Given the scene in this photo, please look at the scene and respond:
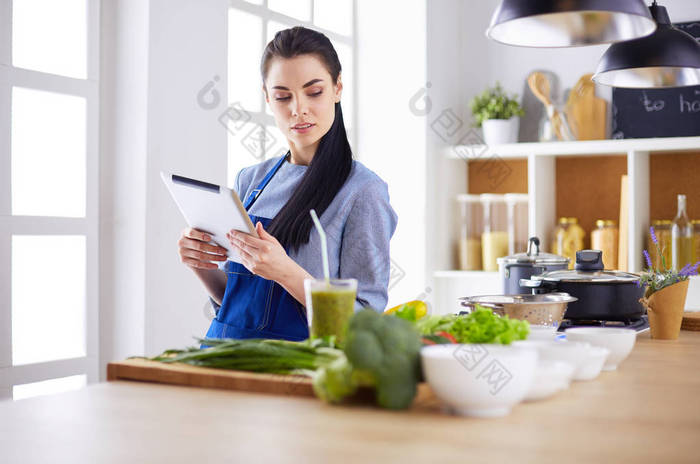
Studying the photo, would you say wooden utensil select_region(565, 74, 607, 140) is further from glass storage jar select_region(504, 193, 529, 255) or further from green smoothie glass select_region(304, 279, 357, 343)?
green smoothie glass select_region(304, 279, 357, 343)

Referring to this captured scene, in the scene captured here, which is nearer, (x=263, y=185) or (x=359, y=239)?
(x=359, y=239)

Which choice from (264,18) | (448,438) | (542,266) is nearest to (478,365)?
(448,438)

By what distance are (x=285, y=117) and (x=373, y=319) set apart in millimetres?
992

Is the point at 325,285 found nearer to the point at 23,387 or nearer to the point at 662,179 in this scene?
the point at 23,387

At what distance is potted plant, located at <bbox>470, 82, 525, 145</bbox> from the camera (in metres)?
4.42

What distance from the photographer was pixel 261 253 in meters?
1.73

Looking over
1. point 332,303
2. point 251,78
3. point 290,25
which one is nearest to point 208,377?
point 332,303

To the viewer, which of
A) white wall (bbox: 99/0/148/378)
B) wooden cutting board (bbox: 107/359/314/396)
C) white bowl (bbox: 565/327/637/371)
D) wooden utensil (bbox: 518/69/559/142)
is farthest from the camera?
wooden utensil (bbox: 518/69/559/142)

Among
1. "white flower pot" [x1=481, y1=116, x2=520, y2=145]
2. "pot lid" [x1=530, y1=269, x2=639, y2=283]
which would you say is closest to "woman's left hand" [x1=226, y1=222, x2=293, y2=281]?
"pot lid" [x1=530, y1=269, x2=639, y2=283]

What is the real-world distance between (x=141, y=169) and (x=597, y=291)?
5.09 ft

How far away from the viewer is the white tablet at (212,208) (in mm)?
1600

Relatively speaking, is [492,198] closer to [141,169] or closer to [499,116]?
[499,116]

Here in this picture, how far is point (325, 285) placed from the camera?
1375mm

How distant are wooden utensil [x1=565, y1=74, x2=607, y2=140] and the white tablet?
115 inches
